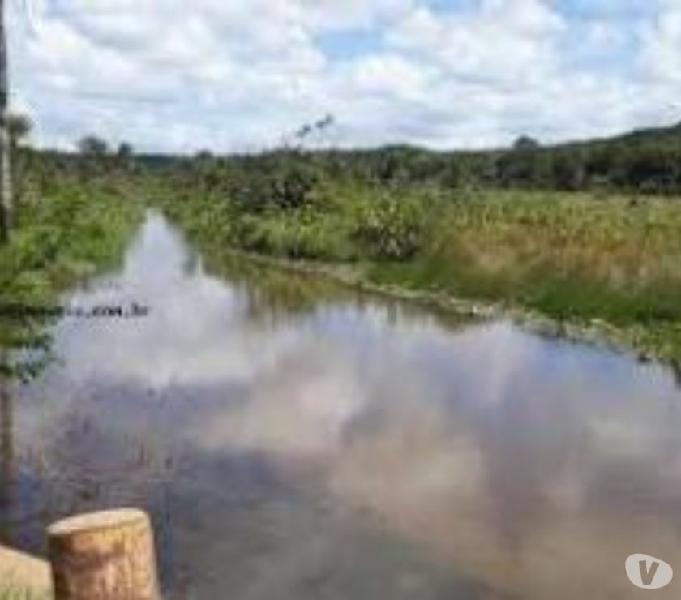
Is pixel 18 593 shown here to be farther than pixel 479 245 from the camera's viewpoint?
No

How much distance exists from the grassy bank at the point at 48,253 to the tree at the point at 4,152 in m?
0.43

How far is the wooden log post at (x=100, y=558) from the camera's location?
6590 mm

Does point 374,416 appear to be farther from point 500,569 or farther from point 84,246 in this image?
point 84,246

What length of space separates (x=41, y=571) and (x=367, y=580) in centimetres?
237

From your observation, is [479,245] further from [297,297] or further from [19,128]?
[19,128]

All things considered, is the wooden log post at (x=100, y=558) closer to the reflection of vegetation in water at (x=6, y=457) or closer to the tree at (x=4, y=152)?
the reflection of vegetation in water at (x=6, y=457)

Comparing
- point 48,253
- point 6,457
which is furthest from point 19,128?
point 6,457

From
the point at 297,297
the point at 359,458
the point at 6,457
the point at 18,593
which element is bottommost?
the point at 297,297

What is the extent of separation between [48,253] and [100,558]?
26.7 meters

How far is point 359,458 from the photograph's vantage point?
14.9 meters

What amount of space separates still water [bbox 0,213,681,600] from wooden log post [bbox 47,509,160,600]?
145 inches

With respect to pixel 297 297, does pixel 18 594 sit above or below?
above

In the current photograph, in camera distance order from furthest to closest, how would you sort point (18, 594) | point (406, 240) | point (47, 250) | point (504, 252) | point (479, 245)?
point (406, 240)
point (47, 250)
point (479, 245)
point (504, 252)
point (18, 594)

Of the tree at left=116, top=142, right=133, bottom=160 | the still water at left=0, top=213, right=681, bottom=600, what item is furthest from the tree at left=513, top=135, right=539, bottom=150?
the still water at left=0, top=213, right=681, bottom=600
